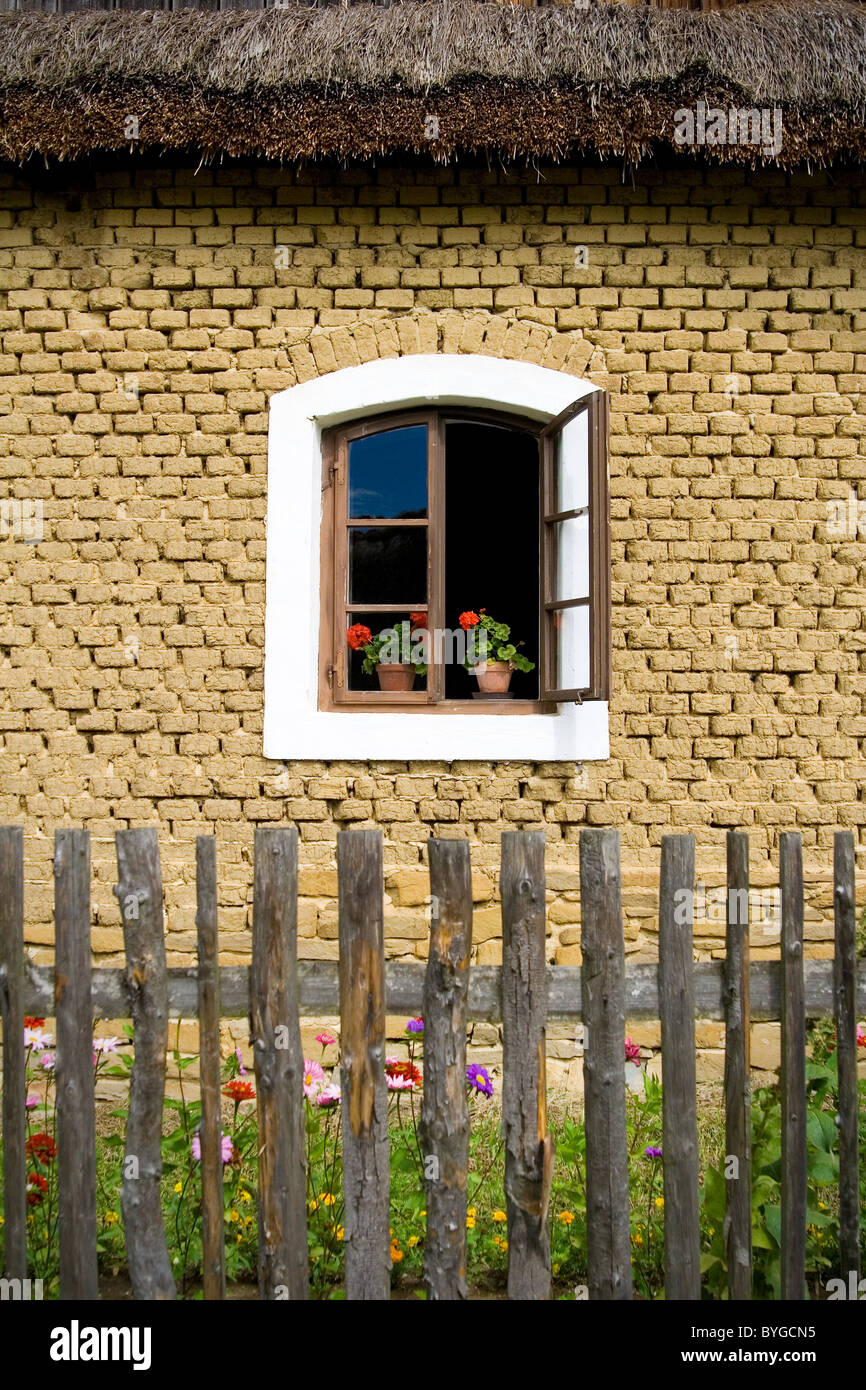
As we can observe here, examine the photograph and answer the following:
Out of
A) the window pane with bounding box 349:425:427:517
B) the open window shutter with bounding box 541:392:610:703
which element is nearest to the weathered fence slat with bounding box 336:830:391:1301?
the open window shutter with bounding box 541:392:610:703

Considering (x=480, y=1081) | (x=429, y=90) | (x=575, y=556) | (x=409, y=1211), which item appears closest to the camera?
(x=480, y=1081)

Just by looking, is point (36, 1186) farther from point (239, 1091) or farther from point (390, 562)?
point (390, 562)

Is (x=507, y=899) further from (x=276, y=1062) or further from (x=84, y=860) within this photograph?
(x=84, y=860)

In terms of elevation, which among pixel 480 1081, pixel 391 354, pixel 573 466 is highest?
pixel 391 354

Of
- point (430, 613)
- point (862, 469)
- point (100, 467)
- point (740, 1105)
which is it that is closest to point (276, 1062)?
point (740, 1105)

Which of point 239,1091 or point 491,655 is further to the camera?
point 491,655

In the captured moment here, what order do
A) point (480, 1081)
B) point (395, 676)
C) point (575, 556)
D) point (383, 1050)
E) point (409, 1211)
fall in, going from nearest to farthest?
1. point (383, 1050)
2. point (480, 1081)
3. point (409, 1211)
4. point (575, 556)
5. point (395, 676)

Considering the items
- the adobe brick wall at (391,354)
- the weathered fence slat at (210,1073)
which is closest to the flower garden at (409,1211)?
the weathered fence slat at (210,1073)

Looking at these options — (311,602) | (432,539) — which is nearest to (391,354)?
(432,539)

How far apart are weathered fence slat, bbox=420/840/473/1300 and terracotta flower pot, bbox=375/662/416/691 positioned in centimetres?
242

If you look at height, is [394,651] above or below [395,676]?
above

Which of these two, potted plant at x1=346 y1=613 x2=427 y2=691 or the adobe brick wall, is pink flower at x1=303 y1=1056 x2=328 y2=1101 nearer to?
the adobe brick wall

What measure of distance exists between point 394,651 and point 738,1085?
8.76ft

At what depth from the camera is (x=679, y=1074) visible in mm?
2086
